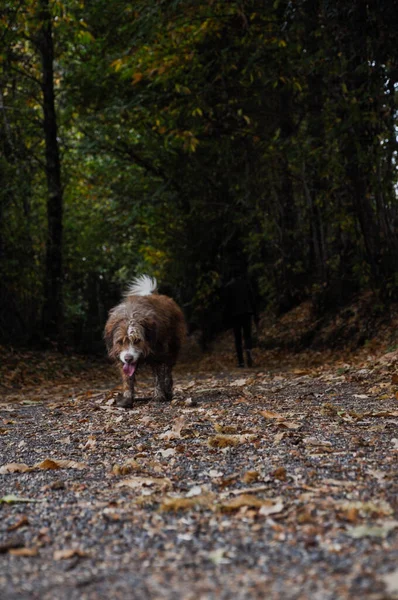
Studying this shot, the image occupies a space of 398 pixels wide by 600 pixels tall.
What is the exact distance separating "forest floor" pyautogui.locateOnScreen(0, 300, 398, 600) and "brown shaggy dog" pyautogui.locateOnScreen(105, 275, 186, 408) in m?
0.60

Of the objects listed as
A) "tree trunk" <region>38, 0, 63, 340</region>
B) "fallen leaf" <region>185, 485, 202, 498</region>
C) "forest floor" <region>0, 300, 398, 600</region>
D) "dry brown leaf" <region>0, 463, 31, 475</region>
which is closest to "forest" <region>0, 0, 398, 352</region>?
"tree trunk" <region>38, 0, 63, 340</region>

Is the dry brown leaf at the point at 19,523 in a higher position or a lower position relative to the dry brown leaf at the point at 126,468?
higher

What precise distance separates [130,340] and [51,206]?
11972 millimetres

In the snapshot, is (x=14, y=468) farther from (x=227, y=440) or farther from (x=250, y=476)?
(x=250, y=476)

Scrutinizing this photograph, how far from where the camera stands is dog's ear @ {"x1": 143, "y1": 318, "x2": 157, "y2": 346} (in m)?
8.14

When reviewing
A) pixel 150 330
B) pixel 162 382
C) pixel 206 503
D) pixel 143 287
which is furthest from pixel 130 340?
pixel 206 503

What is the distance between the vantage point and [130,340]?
26.0ft

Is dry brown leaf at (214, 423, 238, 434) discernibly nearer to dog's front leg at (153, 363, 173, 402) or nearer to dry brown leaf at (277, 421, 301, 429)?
dry brown leaf at (277, 421, 301, 429)

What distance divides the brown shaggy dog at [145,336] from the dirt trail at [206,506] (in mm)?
911

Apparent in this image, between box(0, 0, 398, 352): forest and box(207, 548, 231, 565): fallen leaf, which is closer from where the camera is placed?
box(207, 548, 231, 565): fallen leaf

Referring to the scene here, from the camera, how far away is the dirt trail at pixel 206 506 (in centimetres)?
255

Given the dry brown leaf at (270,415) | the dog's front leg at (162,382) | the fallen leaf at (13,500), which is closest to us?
the fallen leaf at (13,500)

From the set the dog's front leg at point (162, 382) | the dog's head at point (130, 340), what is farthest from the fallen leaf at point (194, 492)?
the dog's front leg at point (162, 382)

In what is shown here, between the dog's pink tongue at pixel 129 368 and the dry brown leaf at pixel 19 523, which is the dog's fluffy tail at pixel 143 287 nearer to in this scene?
the dog's pink tongue at pixel 129 368
